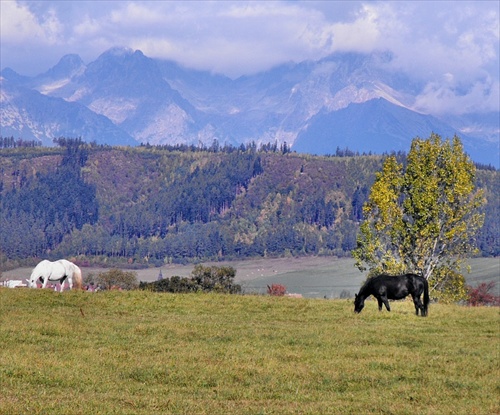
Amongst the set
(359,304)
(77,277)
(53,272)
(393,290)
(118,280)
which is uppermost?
(53,272)

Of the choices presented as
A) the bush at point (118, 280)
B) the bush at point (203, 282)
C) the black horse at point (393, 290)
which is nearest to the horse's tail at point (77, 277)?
the black horse at point (393, 290)

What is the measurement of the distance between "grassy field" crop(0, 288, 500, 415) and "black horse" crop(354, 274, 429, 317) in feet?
2.63

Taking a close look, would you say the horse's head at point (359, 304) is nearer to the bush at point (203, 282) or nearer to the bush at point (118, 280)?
the bush at point (203, 282)

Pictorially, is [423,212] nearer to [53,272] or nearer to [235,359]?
[53,272]

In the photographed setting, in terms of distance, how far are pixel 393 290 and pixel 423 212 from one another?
78.7 ft

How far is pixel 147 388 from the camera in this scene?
70.2 feet

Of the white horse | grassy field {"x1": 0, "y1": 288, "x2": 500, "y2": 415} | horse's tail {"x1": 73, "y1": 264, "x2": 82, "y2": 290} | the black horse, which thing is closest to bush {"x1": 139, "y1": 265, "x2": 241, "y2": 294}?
horse's tail {"x1": 73, "y1": 264, "x2": 82, "y2": 290}

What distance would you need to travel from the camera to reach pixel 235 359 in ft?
83.8

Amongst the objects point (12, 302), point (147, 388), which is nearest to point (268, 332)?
point (147, 388)

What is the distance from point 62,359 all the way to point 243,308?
1668 cm

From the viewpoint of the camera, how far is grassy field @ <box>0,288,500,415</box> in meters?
20.0

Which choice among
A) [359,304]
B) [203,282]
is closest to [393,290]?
[359,304]

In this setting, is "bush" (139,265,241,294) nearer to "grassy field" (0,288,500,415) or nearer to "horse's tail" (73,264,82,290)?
"horse's tail" (73,264,82,290)

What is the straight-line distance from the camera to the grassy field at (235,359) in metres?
20.0
